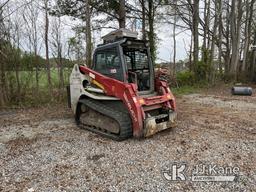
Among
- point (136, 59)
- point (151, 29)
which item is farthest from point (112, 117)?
point (151, 29)

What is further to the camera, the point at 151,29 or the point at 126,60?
the point at 151,29

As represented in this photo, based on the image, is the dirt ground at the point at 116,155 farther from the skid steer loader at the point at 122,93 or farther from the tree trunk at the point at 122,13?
the tree trunk at the point at 122,13

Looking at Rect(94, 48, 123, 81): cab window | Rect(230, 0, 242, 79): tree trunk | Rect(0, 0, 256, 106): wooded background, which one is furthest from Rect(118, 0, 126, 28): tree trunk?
Rect(230, 0, 242, 79): tree trunk

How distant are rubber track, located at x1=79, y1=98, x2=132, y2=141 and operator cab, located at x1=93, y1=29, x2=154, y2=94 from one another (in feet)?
2.16

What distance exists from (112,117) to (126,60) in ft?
4.12

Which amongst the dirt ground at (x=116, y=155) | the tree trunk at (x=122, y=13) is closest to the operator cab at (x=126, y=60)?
the dirt ground at (x=116, y=155)

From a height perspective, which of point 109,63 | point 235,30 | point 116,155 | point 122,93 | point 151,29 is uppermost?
point 235,30

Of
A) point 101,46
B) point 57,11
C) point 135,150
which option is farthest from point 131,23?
point 135,150

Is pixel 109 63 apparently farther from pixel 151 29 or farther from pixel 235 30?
pixel 235 30

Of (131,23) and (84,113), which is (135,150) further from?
(131,23)

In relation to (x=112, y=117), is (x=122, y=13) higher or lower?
higher

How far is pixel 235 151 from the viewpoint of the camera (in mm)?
4180

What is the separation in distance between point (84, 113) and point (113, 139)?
1.28 meters

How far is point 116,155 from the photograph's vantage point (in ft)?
13.3
